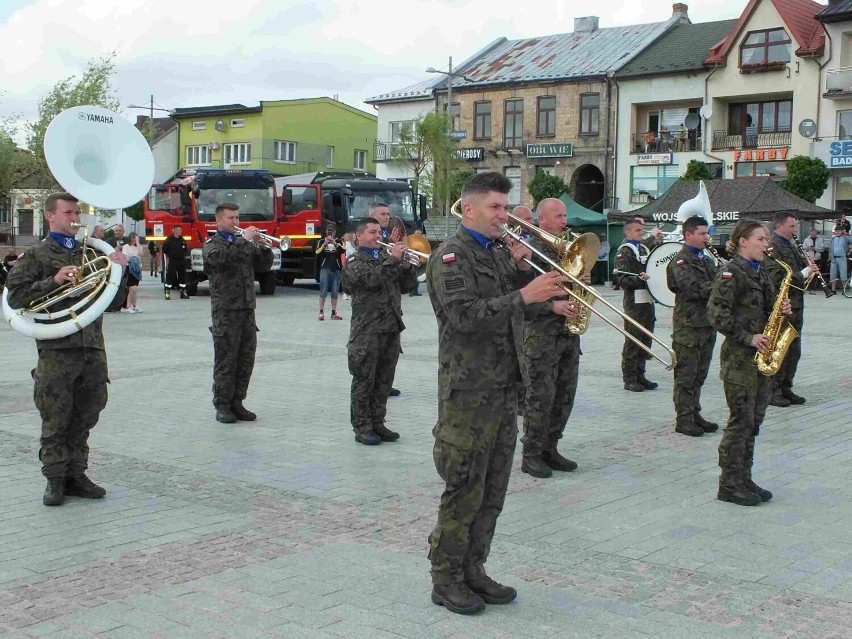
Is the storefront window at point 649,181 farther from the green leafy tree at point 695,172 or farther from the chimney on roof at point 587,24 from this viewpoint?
the chimney on roof at point 587,24

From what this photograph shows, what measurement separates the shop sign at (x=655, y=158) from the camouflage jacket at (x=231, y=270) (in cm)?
3717

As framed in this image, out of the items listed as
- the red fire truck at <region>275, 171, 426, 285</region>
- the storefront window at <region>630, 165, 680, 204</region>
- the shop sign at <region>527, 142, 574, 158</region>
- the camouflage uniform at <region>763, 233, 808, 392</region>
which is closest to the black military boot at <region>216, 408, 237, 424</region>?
the camouflage uniform at <region>763, 233, 808, 392</region>

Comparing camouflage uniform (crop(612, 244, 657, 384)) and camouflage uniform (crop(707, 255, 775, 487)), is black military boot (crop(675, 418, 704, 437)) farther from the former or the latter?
camouflage uniform (crop(612, 244, 657, 384))

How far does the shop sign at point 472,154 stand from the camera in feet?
164

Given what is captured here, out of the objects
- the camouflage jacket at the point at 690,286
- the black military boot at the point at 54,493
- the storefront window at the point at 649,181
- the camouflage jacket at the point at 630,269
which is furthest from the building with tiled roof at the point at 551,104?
the black military boot at the point at 54,493

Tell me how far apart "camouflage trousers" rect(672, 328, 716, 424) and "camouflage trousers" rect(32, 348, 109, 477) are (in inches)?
193

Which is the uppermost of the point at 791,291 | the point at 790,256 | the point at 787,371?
the point at 790,256

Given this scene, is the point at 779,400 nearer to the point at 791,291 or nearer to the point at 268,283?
the point at 791,291

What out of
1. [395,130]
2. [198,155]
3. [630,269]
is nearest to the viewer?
[630,269]

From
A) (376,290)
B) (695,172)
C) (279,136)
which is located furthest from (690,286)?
(279,136)

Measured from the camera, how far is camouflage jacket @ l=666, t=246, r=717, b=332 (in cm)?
911

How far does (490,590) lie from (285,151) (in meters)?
56.4

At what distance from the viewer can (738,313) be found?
678cm

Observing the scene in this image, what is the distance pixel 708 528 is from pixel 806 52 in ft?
124
